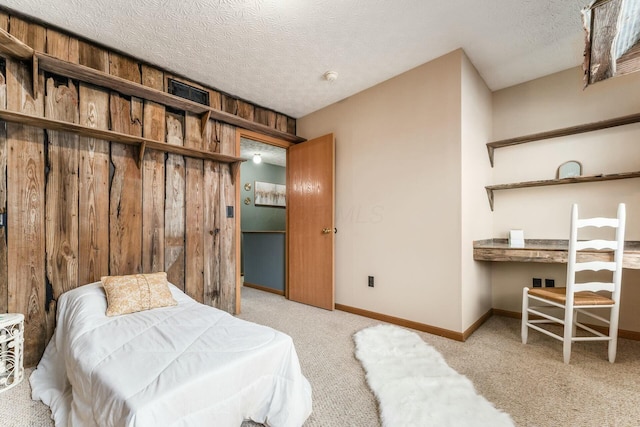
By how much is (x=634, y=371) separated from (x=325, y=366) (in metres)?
2.15

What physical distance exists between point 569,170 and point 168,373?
3.68 m

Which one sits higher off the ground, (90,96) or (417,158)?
(90,96)

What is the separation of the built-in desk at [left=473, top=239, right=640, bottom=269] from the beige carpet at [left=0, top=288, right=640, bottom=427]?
0.72 metres

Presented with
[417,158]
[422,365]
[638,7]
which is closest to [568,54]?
[417,158]

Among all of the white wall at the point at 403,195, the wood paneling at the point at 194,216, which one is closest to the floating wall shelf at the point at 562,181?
the white wall at the point at 403,195

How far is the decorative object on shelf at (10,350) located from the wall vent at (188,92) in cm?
213

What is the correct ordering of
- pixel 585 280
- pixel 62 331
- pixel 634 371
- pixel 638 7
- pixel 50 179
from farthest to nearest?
pixel 585 280 → pixel 50 179 → pixel 634 371 → pixel 62 331 → pixel 638 7

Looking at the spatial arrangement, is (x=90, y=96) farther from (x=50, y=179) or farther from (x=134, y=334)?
(x=134, y=334)

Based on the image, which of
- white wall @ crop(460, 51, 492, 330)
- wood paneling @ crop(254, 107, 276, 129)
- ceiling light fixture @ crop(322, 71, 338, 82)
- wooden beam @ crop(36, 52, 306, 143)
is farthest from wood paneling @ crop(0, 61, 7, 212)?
white wall @ crop(460, 51, 492, 330)

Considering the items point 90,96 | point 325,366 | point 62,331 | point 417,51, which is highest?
point 417,51

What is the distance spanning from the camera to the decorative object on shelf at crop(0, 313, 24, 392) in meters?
1.62

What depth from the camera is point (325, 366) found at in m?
1.94

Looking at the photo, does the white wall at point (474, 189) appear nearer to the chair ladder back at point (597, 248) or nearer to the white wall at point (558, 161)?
the white wall at point (558, 161)

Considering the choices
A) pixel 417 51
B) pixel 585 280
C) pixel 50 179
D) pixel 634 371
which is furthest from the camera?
pixel 585 280
